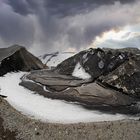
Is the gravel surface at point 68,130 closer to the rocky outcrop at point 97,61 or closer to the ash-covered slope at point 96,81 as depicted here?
the ash-covered slope at point 96,81

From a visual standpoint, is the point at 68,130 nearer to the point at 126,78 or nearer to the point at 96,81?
the point at 96,81

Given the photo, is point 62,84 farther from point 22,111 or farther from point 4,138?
point 4,138

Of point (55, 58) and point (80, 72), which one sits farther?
point (55, 58)

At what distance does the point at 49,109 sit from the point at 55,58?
15.7 m

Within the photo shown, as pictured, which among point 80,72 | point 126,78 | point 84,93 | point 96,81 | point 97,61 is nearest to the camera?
point 84,93

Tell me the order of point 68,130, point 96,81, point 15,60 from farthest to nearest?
point 15,60 → point 96,81 → point 68,130

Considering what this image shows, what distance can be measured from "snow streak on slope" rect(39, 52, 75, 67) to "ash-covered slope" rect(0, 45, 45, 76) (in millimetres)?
4445

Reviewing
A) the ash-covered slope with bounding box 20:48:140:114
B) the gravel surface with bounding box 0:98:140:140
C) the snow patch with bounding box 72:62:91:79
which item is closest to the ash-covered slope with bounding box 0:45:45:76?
the ash-covered slope with bounding box 20:48:140:114

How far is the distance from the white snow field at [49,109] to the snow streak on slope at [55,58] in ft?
38.3

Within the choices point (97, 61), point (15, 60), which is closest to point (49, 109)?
point (97, 61)

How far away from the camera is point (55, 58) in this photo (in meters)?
32.6

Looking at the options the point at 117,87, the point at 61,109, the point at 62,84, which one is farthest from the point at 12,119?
the point at 117,87

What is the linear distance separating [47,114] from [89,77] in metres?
4.62

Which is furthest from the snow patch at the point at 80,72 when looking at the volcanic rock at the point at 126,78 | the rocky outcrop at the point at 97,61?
the volcanic rock at the point at 126,78
